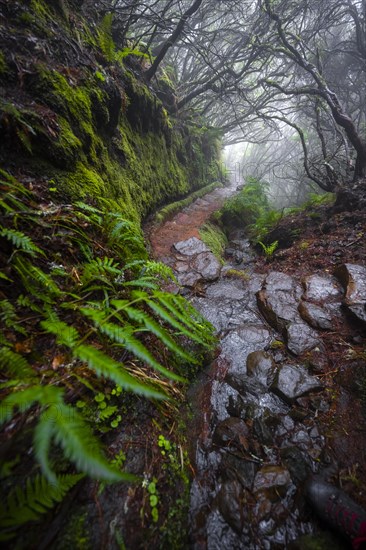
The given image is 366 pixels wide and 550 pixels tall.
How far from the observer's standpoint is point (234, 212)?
702 centimetres

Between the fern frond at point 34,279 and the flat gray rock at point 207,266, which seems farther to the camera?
the flat gray rock at point 207,266

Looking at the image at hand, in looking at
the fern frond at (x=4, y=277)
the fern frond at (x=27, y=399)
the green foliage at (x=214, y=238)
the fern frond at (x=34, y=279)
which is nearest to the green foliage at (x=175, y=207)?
the green foliage at (x=214, y=238)

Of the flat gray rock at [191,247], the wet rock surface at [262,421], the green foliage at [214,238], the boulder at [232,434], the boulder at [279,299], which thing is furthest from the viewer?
the green foliage at [214,238]

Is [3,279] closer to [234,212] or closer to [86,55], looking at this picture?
[86,55]

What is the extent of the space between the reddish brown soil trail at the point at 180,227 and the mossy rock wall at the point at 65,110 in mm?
618

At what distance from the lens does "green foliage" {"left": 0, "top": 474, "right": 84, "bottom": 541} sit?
0.85 meters

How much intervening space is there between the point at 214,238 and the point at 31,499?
540 cm

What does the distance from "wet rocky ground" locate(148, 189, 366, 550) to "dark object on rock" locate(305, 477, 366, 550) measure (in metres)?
0.06

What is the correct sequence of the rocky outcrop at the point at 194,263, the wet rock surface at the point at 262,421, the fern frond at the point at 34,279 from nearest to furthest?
the wet rock surface at the point at 262,421
the fern frond at the point at 34,279
the rocky outcrop at the point at 194,263

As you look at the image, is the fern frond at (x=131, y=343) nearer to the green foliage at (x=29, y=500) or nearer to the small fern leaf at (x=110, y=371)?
the small fern leaf at (x=110, y=371)

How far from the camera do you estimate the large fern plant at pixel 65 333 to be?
0.92m

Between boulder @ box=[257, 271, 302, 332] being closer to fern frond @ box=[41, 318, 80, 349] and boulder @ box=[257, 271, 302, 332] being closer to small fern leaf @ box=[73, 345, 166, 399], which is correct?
small fern leaf @ box=[73, 345, 166, 399]

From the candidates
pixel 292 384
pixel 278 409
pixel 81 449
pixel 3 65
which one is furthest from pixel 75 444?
pixel 3 65

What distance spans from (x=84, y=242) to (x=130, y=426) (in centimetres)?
153
